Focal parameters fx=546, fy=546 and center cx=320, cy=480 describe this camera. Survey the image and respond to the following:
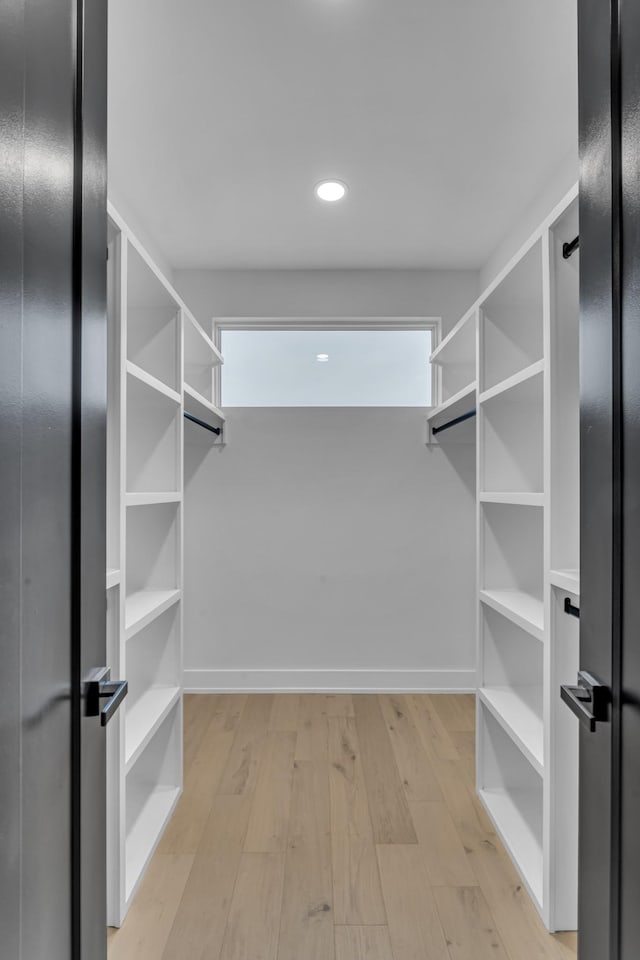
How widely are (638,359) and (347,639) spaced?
2.83 m

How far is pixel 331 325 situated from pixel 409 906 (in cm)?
280

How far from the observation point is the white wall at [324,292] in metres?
3.28

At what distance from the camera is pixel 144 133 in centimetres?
202

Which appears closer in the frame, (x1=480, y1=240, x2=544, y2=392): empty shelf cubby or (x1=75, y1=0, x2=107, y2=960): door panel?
(x1=75, y1=0, x2=107, y2=960): door panel

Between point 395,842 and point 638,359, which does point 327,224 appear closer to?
point 638,359

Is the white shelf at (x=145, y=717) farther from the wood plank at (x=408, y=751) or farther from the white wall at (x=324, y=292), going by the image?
the white wall at (x=324, y=292)

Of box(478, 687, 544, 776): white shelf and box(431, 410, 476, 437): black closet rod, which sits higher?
box(431, 410, 476, 437): black closet rod

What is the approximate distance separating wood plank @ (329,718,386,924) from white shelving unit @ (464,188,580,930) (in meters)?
0.45

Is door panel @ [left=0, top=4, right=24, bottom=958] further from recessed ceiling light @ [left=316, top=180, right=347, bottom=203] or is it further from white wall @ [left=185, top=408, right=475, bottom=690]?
white wall @ [left=185, top=408, right=475, bottom=690]

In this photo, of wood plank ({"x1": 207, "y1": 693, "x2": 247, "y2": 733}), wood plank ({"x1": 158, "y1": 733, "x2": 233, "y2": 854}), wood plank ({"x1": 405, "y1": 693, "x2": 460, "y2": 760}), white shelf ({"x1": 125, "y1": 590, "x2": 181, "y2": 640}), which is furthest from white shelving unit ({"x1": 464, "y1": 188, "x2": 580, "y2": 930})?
wood plank ({"x1": 207, "y1": 693, "x2": 247, "y2": 733})

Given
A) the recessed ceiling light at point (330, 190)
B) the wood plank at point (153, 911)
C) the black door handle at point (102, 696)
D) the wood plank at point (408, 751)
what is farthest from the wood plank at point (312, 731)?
the recessed ceiling light at point (330, 190)

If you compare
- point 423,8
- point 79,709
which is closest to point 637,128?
point 79,709

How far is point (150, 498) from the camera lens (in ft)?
5.62

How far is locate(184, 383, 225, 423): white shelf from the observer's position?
98.1 inches
